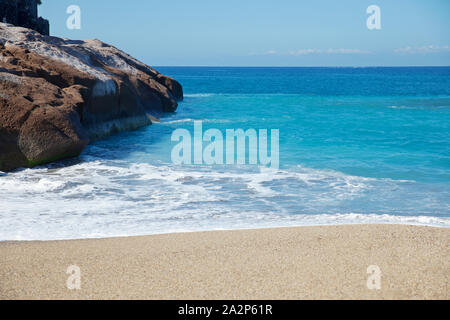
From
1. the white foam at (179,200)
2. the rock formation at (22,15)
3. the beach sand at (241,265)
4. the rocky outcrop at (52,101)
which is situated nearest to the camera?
the beach sand at (241,265)

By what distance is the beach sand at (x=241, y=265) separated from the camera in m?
4.06

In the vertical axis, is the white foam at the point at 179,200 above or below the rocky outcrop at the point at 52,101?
below

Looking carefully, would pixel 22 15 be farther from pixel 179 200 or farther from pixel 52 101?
pixel 179 200

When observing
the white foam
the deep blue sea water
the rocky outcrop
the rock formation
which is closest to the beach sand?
the white foam

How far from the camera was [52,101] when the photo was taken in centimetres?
1087

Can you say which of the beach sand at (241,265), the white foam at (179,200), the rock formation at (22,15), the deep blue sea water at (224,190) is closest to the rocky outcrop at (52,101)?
the deep blue sea water at (224,190)

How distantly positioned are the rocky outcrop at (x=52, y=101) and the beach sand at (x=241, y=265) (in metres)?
4.89

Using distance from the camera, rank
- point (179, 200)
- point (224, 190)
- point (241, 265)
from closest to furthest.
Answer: point (241, 265) < point (179, 200) < point (224, 190)

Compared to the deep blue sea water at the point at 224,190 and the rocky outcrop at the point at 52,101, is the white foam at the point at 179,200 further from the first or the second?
the rocky outcrop at the point at 52,101

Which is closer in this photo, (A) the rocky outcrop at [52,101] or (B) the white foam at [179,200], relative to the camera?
(B) the white foam at [179,200]

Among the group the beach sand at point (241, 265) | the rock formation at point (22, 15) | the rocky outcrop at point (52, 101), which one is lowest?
the beach sand at point (241, 265)

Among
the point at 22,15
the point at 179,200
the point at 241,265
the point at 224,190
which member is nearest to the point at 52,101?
the point at 179,200

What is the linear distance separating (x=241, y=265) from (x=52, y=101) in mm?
8023

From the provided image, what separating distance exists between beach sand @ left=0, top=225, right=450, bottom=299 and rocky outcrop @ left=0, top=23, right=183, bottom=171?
16.0ft
